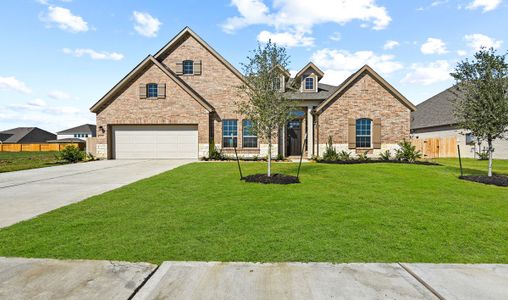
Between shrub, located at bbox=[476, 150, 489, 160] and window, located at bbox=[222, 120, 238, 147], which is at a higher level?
window, located at bbox=[222, 120, 238, 147]

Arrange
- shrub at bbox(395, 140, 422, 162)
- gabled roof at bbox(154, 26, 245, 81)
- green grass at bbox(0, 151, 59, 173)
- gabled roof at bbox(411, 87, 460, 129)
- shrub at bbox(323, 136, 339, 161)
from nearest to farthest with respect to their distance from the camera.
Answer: green grass at bbox(0, 151, 59, 173), shrub at bbox(395, 140, 422, 162), shrub at bbox(323, 136, 339, 161), gabled roof at bbox(154, 26, 245, 81), gabled roof at bbox(411, 87, 460, 129)

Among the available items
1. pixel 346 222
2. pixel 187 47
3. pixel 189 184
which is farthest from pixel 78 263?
pixel 187 47

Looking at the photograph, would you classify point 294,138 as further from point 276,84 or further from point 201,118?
point 276,84

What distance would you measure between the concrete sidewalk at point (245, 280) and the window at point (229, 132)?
1627cm

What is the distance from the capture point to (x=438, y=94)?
31.2 metres

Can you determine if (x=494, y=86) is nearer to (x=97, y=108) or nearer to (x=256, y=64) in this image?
(x=256, y=64)

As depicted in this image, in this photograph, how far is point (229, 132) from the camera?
65.0ft

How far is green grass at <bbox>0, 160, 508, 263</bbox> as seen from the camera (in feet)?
12.7

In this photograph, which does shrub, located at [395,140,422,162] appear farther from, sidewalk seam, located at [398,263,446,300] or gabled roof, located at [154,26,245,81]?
sidewalk seam, located at [398,263,446,300]

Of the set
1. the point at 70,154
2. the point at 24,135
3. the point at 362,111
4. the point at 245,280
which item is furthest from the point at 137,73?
the point at 24,135

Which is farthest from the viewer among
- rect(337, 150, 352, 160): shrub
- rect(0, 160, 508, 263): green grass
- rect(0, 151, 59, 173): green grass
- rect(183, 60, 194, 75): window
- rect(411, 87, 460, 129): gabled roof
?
rect(411, 87, 460, 129): gabled roof

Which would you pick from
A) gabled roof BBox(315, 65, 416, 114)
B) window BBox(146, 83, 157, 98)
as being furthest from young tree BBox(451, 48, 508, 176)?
window BBox(146, 83, 157, 98)

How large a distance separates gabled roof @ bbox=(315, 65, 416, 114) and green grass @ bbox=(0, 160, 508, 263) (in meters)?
11.2

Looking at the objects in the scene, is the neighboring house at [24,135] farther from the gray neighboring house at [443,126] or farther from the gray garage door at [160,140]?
the gray neighboring house at [443,126]
